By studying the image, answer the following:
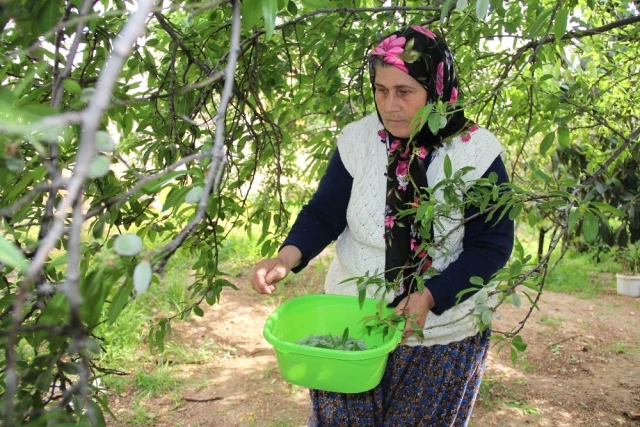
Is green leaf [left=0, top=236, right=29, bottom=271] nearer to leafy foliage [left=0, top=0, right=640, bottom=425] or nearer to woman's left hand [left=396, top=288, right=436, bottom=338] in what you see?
leafy foliage [left=0, top=0, right=640, bottom=425]

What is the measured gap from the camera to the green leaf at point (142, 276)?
59 centimetres

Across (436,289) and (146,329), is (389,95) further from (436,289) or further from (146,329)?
(146,329)

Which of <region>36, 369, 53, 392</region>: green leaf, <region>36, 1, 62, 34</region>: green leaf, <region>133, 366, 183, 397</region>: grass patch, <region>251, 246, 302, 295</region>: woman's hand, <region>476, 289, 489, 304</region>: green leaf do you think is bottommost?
<region>133, 366, 183, 397</region>: grass patch

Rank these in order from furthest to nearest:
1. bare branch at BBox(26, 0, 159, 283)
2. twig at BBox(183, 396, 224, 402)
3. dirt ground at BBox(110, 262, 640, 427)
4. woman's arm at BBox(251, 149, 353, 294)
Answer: twig at BBox(183, 396, 224, 402), dirt ground at BBox(110, 262, 640, 427), woman's arm at BBox(251, 149, 353, 294), bare branch at BBox(26, 0, 159, 283)

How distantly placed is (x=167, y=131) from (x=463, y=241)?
3.16 feet

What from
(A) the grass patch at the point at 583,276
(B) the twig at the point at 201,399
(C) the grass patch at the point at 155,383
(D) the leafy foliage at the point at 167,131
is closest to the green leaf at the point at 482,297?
(D) the leafy foliage at the point at 167,131

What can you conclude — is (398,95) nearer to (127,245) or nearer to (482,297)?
(482,297)

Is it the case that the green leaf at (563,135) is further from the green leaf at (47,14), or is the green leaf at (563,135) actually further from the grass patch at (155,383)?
the grass patch at (155,383)

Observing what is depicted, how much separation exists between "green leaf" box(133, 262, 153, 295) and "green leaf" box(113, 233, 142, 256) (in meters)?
0.02

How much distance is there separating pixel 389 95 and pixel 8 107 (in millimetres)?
1348

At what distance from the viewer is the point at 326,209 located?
79.4 inches

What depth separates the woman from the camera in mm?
1763

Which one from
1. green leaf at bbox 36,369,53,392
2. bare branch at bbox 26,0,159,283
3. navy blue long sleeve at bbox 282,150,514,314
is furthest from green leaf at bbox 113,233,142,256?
navy blue long sleeve at bbox 282,150,514,314

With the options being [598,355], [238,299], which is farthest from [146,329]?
[598,355]
